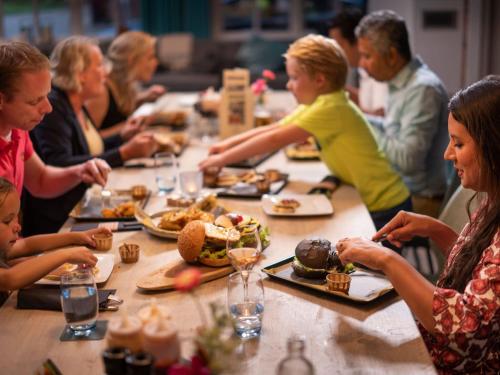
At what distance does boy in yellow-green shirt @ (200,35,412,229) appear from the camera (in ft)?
9.68

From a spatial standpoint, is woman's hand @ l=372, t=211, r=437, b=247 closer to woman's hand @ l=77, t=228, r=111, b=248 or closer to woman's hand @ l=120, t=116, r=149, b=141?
woman's hand @ l=77, t=228, r=111, b=248

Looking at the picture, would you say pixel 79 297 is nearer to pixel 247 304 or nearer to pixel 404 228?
pixel 247 304

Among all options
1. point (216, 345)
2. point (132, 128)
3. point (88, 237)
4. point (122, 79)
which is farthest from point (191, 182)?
point (122, 79)

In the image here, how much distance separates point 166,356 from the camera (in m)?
1.09

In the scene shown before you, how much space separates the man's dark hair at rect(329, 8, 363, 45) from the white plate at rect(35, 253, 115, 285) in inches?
116

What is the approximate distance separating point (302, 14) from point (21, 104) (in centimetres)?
806

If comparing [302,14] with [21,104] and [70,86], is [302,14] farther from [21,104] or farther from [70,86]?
[21,104]

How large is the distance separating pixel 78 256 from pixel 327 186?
125 cm

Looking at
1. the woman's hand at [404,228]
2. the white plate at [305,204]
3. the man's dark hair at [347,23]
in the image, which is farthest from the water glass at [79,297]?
the man's dark hair at [347,23]

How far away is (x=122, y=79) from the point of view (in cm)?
433

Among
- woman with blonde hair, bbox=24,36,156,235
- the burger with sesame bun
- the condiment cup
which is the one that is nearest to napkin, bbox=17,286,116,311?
the burger with sesame bun

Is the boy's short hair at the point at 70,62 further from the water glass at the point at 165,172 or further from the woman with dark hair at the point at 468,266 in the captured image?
the woman with dark hair at the point at 468,266

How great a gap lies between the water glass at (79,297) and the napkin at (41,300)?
14cm

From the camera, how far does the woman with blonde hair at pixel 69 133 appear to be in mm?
3152
